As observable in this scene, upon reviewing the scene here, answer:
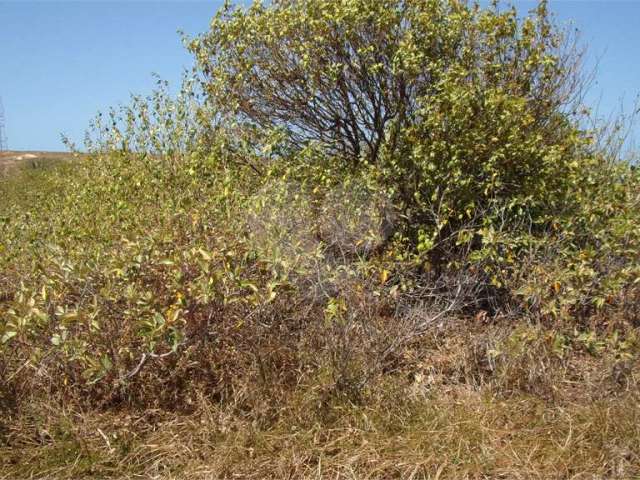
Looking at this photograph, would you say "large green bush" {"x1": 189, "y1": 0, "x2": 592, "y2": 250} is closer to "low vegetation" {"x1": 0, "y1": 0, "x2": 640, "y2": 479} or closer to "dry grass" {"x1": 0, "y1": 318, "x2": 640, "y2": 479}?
"low vegetation" {"x1": 0, "y1": 0, "x2": 640, "y2": 479}

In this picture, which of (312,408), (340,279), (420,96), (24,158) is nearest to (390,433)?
(312,408)

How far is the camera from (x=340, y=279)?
3.64 m

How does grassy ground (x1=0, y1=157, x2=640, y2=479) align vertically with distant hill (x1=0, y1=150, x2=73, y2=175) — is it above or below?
below

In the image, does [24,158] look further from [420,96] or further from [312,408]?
[312,408]

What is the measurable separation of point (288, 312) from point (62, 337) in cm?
130

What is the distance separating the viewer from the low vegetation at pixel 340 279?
3004 millimetres

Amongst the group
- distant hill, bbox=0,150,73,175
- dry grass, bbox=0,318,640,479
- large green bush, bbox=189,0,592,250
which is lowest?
dry grass, bbox=0,318,640,479

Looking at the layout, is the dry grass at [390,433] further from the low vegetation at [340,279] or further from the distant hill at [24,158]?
the distant hill at [24,158]

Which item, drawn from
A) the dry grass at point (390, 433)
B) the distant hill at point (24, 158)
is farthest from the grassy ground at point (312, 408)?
the distant hill at point (24, 158)

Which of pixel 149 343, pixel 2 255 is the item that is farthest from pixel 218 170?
pixel 149 343

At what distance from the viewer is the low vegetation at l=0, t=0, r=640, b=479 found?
3004mm

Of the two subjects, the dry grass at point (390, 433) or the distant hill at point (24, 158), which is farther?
the distant hill at point (24, 158)

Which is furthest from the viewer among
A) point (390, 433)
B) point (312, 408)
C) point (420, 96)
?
point (420, 96)

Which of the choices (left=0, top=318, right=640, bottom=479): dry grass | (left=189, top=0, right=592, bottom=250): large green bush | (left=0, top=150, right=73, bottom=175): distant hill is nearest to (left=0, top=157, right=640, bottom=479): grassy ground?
(left=0, top=318, right=640, bottom=479): dry grass
